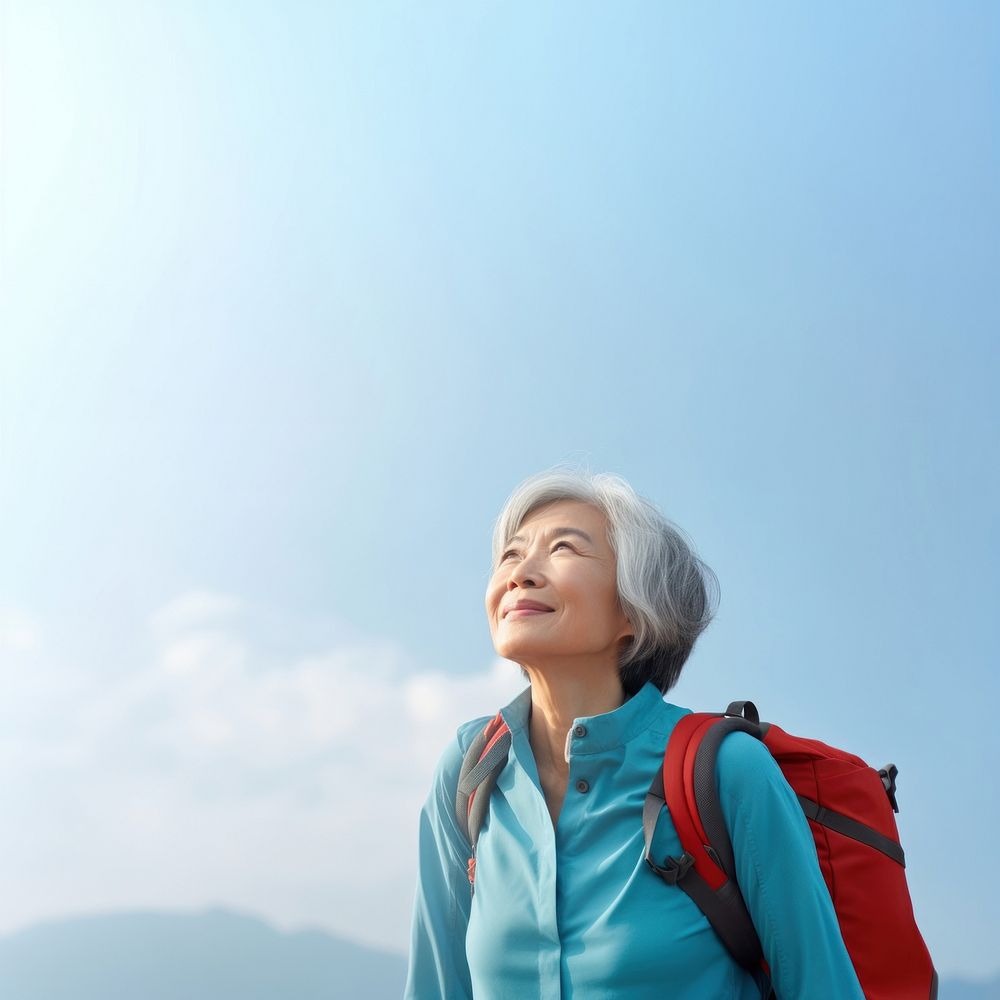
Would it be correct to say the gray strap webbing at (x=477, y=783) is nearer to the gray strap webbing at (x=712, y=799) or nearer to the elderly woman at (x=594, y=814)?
the elderly woman at (x=594, y=814)

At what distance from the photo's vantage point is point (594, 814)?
94.3 inches

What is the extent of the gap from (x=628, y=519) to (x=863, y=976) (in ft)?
3.95

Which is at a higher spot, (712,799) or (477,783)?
(477,783)

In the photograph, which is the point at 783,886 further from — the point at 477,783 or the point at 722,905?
the point at 477,783

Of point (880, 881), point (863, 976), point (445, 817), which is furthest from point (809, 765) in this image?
point (445, 817)

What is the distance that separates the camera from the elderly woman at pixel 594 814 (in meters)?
2.14

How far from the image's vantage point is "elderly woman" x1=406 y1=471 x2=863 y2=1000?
7.04 ft

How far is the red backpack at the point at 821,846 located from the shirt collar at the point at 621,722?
0.11 m

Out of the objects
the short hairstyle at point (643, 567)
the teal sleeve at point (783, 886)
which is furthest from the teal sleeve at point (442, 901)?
the teal sleeve at point (783, 886)

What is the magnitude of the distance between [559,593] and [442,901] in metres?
0.92

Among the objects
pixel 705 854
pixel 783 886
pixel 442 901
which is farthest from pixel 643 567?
pixel 442 901

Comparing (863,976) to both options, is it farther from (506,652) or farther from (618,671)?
(506,652)

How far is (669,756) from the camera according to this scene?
2330 mm

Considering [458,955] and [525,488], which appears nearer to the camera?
[458,955]
